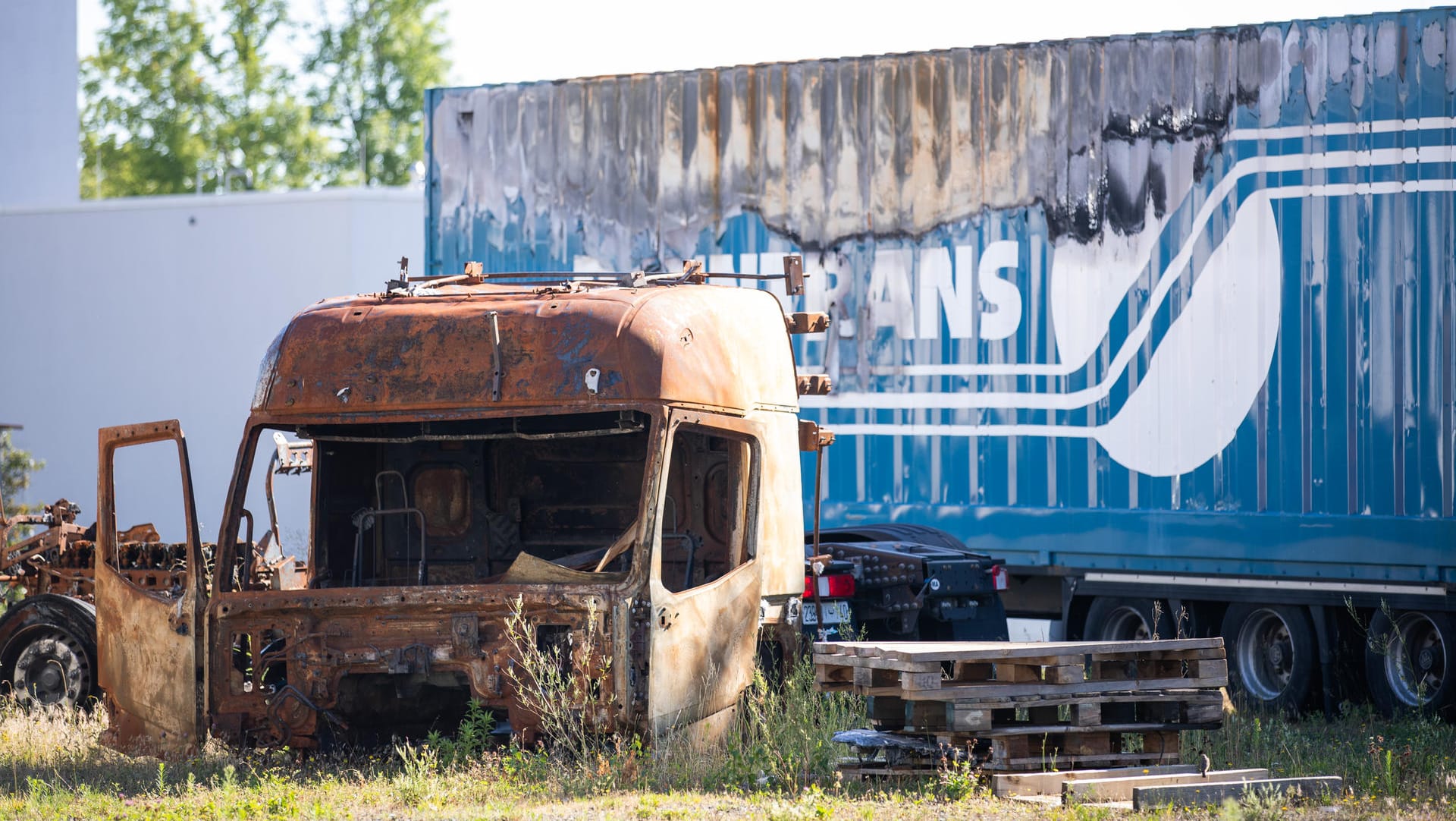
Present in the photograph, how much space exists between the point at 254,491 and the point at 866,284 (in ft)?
38.9

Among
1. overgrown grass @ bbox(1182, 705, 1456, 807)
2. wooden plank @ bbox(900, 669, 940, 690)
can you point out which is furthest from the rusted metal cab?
overgrown grass @ bbox(1182, 705, 1456, 807)

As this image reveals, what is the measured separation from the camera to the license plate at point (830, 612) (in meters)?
9.76

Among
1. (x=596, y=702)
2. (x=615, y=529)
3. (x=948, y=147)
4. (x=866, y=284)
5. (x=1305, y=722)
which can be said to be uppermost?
(x=948, y=147)

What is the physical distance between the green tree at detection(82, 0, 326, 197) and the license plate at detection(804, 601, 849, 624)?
1232 inches

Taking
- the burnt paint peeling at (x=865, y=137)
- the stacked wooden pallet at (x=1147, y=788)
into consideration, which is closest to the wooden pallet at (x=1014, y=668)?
the stacked wooden pallet at (x=1147, y=788)

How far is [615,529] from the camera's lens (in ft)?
31.6

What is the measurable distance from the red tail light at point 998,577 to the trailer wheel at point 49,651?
213 inches

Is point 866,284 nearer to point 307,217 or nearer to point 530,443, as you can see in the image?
point 530,443

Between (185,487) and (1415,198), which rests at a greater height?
(1415,198)

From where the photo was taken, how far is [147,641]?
27.4 ft

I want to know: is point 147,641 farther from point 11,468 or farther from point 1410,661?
point 11,468

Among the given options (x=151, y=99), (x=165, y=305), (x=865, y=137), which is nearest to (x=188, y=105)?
(x=151, y=99)

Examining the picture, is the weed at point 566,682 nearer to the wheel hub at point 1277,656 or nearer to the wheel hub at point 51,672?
the wheel hub at point 51,672

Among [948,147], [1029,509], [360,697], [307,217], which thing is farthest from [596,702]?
[307,217]
